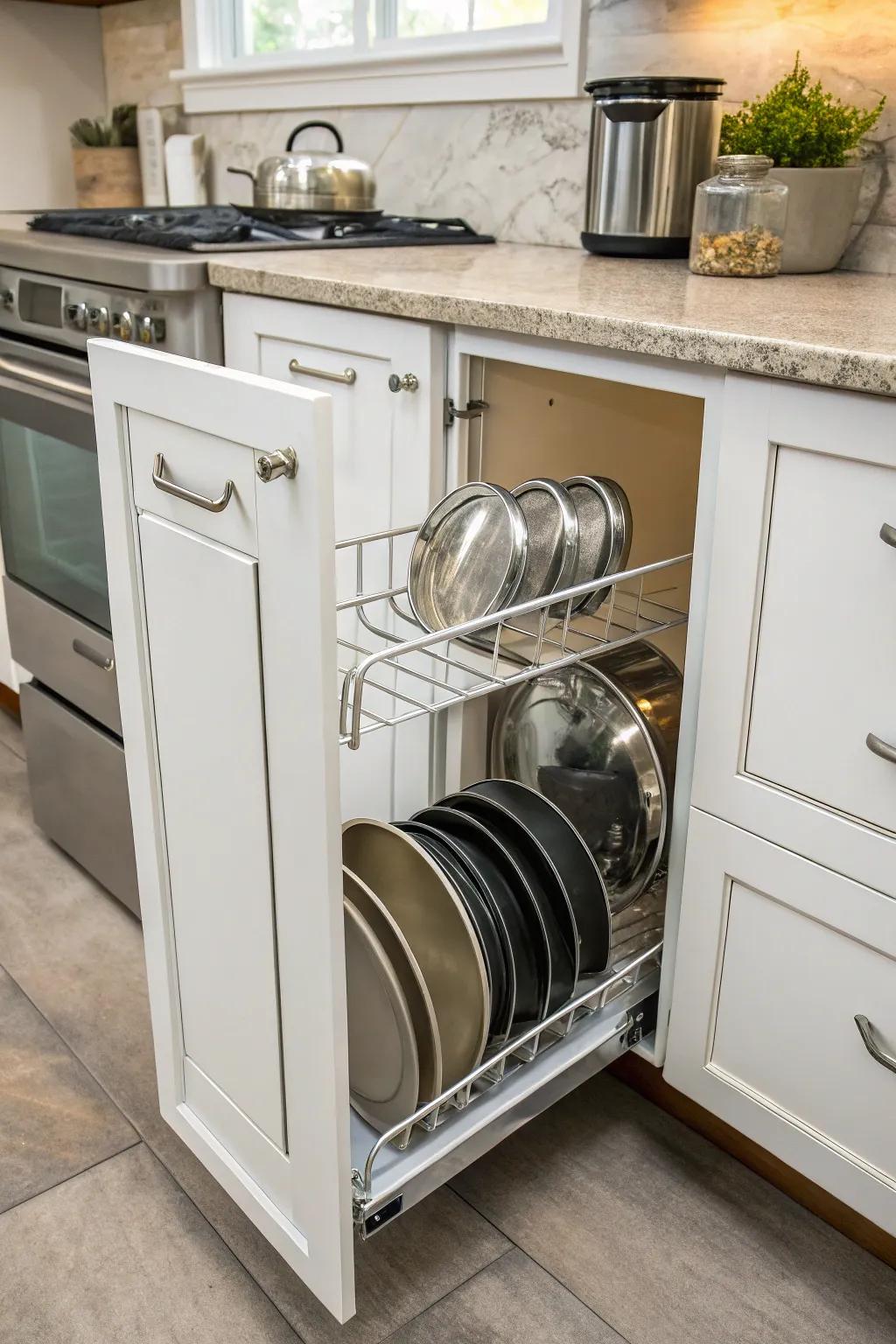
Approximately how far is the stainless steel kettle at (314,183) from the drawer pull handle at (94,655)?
0.79m

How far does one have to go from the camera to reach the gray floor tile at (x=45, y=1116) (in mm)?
1372

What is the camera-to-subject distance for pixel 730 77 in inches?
64.5

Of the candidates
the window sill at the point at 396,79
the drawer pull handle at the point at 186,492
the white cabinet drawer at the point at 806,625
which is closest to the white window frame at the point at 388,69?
the window sill at the point at 396,79

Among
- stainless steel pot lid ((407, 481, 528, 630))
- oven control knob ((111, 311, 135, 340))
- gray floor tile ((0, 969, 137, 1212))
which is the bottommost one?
gray floor tile ((0, 969, 137, 1212))

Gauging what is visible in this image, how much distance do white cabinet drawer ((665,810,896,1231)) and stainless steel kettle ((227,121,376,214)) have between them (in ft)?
4.27

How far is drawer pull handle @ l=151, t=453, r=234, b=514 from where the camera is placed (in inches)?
34.9

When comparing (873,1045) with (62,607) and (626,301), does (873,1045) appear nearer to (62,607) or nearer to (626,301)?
(626,301)

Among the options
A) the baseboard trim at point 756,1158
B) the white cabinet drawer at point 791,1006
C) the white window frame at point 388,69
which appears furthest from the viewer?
the white window frame at point 388,69

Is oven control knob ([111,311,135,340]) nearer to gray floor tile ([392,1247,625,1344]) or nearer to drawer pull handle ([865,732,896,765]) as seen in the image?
drawer pull handle ([865,732,896,765])

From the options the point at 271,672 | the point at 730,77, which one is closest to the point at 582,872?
the point at 271,672

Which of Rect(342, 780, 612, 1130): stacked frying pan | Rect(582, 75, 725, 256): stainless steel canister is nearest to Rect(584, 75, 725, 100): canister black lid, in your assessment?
Rect(582, 75, 725, 256): stainless steel canister

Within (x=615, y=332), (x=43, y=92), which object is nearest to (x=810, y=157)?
(x=615, y=332)

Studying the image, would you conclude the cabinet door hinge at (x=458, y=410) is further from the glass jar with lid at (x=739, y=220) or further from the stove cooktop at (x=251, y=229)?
the stove cooktop at (x=251, y=229)

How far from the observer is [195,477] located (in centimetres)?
93
